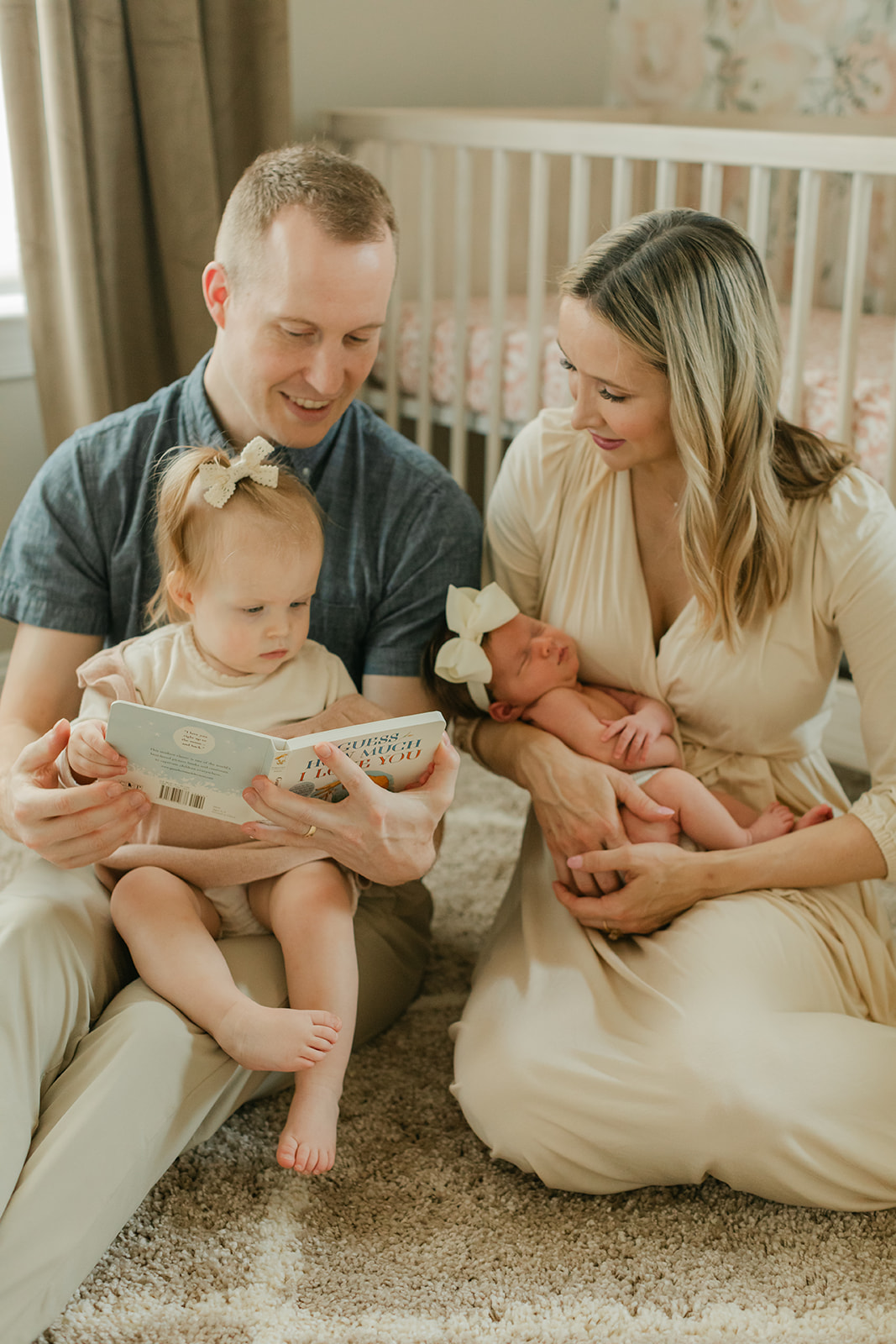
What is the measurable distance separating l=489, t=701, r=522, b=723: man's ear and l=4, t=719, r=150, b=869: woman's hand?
0.47 meters

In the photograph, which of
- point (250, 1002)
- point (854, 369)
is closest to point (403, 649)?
point (250, 1002)

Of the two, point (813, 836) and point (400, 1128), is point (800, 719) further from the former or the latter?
point (400, 1128)

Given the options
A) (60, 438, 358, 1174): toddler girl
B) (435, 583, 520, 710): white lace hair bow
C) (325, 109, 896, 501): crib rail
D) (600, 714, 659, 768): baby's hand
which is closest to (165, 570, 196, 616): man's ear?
(60, 438, 358, 1174): toddler girl

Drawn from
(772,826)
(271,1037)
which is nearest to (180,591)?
(271,1037)

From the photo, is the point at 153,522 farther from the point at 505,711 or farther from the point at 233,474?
the point at 505,711

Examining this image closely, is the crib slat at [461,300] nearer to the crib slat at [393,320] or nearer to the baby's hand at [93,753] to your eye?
the crib slat at [393,320]

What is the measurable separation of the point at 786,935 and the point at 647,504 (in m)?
0.55

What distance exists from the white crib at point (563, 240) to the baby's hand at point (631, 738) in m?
0.84

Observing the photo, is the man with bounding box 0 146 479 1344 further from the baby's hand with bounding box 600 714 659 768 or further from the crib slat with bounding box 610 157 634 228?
the crib slat with bounding box 610 157 634 228

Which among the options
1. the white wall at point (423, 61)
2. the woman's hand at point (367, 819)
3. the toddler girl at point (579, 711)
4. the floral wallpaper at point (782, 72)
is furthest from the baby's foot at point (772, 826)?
the floral wallpaper at point (782, 72)

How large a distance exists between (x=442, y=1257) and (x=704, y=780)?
627 millimetres

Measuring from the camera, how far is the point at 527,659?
1521 mm

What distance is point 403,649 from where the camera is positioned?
156cm

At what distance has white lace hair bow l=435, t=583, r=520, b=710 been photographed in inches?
58.1
